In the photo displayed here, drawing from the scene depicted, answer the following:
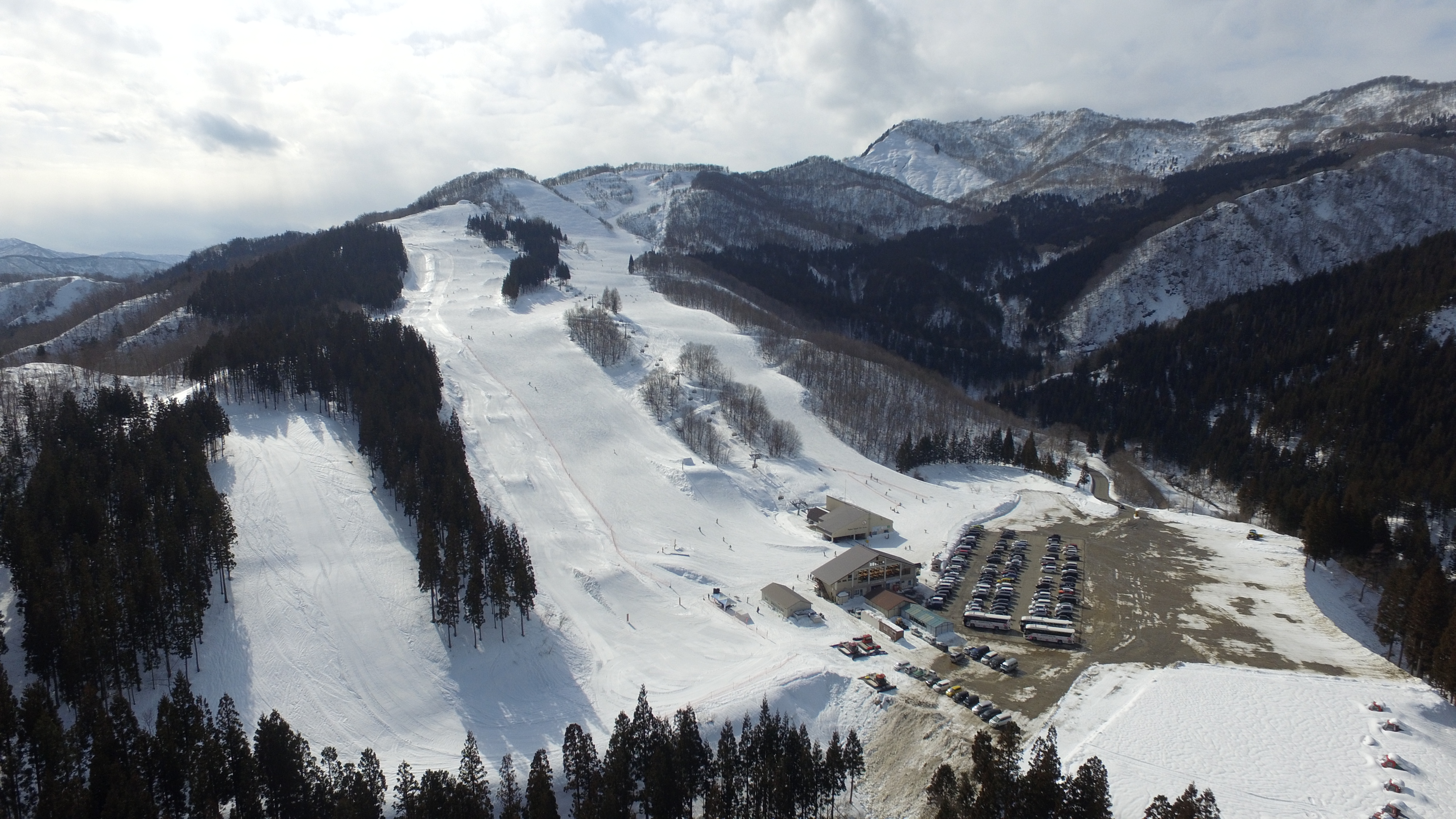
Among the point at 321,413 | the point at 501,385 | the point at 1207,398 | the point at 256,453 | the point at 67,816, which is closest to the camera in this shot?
the point at 67,816

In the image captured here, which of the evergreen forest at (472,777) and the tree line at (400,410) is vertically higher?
the tree line at (400,410)

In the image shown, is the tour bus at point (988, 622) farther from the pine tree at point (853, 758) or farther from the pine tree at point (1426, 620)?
the pine tree at point (1426, 620)

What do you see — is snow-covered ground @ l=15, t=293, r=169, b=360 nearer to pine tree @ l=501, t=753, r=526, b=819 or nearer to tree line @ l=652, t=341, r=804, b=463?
tree line @ l=652, t=341, r=804, b=463

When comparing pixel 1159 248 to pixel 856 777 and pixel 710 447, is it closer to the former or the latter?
pixel 710 447

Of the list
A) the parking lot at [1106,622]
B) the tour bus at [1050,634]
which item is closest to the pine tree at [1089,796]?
the parking lot at [1106,622]

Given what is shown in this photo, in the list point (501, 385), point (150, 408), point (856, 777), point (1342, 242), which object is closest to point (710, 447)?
point (501, 385)

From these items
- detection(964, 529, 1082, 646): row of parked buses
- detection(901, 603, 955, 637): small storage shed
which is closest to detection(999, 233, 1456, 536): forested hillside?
detection(964, 529, 1082, 646): row of parked buses
